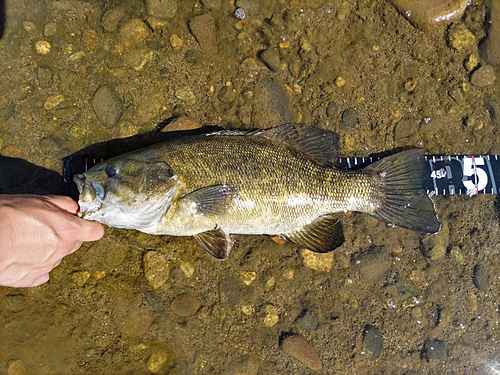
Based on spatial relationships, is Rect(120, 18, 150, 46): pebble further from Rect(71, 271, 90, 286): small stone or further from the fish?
Rect(71, 271, 90, 286): small stone

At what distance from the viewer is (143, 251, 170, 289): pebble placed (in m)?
4.09

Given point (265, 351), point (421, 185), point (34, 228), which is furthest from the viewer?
point (265, 351)

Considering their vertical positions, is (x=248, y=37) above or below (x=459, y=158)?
above

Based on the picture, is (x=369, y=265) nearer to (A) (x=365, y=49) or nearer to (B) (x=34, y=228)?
(A) (x=365, y=49)

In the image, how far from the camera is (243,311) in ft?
13.9

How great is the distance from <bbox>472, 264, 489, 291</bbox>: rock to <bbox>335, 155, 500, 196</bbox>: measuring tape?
0.95 meters

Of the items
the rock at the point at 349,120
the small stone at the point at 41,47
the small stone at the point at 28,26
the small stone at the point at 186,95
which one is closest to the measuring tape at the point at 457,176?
the rock at the point at 349,120

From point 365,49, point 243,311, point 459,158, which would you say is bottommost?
point 243,311

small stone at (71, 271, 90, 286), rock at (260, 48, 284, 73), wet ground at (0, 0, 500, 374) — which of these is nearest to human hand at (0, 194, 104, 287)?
small stone at (71, 271, 90, 286)

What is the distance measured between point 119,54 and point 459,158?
431 cm

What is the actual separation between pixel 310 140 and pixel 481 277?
279cm

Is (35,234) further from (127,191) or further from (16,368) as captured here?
(16,368)

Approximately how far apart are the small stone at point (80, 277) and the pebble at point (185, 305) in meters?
1.01

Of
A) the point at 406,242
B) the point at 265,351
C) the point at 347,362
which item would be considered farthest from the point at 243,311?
the point at 406,242
